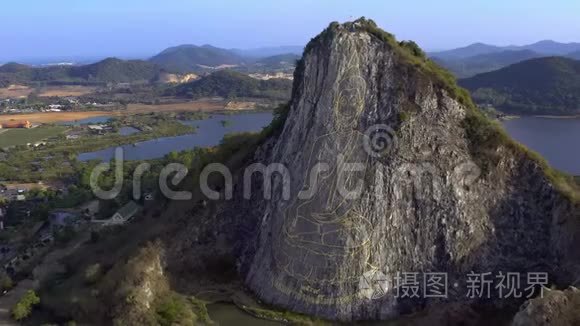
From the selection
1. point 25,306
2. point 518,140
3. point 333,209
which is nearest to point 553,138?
point 518,140

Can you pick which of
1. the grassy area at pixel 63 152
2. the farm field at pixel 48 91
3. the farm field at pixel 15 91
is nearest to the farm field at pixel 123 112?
the grassy area at pixel 63 152

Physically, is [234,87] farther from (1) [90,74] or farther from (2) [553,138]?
(2) [553,138]

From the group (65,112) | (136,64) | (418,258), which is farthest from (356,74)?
(136,64)

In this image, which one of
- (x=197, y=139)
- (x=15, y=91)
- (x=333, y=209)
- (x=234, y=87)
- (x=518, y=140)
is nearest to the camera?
(x=333, y=209)

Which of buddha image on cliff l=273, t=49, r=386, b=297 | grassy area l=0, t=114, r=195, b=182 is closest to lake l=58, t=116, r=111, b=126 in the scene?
grassy area l=0, t=114, r=195, b=182

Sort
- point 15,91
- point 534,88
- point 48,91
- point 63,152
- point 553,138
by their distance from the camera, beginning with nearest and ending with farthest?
point 553,138 → point 63,152 → point 534,88 → point 15,91 → point 48,91

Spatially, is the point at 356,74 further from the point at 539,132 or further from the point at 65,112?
the point at 65,112

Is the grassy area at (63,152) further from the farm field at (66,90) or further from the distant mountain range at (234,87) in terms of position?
the farm field at (66,90)
